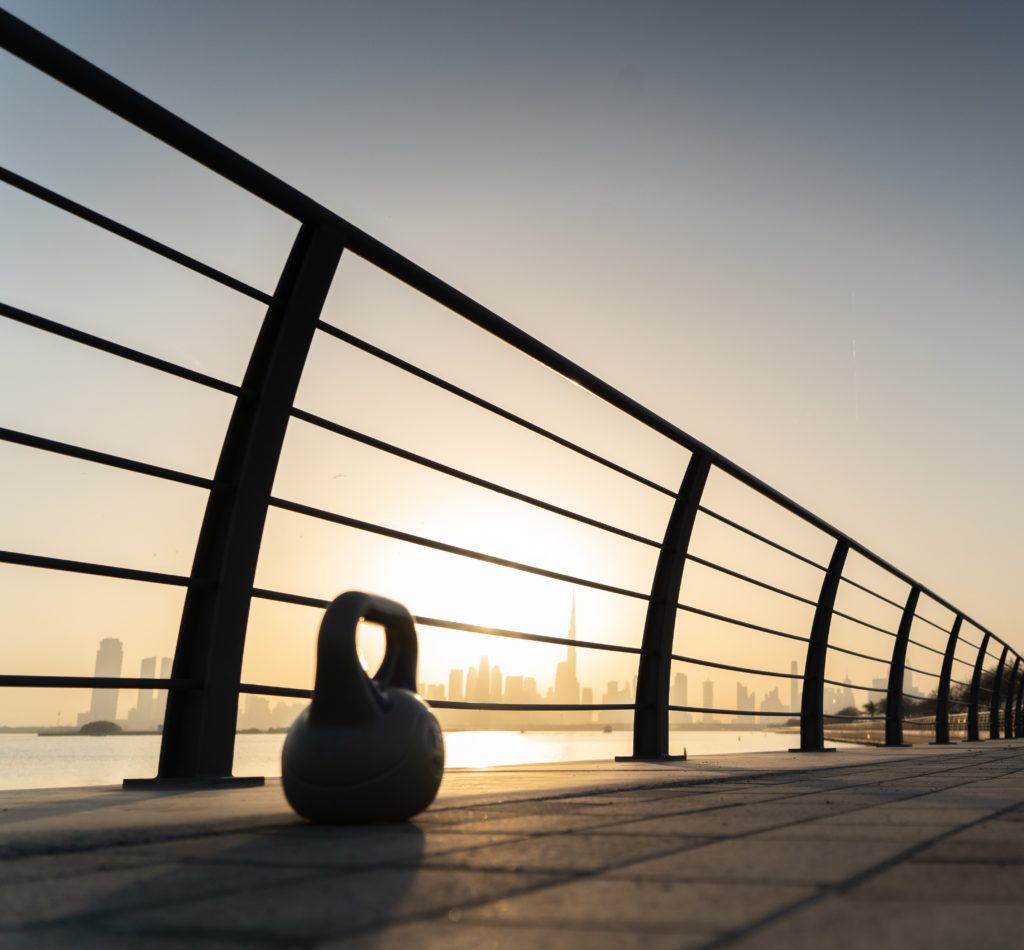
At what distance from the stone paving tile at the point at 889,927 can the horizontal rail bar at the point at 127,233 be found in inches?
85.7

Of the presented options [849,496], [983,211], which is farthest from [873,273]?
[849,496]

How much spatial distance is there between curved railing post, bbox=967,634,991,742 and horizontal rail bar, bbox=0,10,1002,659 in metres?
8.76

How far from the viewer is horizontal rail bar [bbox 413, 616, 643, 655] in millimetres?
3293

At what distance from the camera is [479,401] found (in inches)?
143

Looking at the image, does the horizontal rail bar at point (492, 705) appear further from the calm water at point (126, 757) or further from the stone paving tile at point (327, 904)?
the calm water at point (126, 757)

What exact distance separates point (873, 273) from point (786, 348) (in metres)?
2.12

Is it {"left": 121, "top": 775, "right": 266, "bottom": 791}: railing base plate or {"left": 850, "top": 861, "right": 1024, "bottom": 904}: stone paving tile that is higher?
{"left": 850, "top": 861, "right": 1024, "bottom": 904}: stone paving tile

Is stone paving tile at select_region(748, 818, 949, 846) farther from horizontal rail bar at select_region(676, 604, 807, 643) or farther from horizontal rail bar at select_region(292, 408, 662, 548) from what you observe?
horizontal rail bar at select_region(676, 604, 807, 643)

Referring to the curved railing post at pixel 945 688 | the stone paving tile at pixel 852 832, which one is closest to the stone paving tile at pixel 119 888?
the stone paving tile at pixel 852 832

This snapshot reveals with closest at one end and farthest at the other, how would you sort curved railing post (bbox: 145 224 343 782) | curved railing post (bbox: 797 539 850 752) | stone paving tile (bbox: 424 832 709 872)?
stone paving tile (bbox: 424 832 709 872), curved railing post (bbox: 145 224 343 782), curved railing post (bbox: 797 539 850 752)

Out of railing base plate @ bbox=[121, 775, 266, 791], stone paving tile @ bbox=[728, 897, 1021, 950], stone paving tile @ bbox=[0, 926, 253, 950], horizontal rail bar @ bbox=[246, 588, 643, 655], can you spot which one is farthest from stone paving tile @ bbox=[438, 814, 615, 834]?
railing base plate @ bbox=[121, 775, 266, 791]

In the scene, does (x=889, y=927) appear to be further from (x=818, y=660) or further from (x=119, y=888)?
(x=818, y=660)

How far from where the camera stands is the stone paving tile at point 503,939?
0.86 m

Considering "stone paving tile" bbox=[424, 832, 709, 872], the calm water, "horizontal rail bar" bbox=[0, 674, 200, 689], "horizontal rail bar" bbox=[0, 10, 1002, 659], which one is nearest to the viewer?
"stone paving tile" bbox=[424, 832, 709, 872]
